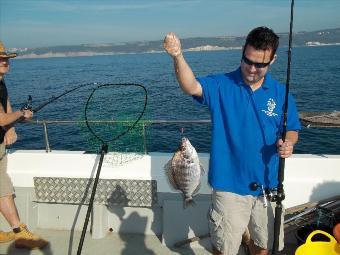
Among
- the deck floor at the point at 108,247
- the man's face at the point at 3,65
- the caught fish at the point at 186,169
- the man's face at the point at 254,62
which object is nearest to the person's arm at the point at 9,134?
the man's face at the point at 3,65

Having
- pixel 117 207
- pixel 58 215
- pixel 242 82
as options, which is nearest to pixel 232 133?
pixel 242 82

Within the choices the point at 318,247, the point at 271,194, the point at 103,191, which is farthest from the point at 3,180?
the point at 318,247

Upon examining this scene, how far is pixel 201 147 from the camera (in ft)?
59.3

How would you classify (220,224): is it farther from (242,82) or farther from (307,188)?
(307,188)

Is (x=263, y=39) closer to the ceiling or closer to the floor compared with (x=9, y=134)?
closer to the ceiling

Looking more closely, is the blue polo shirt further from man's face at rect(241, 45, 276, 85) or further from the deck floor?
the deck floor

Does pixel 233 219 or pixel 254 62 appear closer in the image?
pixel 254 62

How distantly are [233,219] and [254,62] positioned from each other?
139 centimetres

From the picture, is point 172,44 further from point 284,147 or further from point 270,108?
point 284,147

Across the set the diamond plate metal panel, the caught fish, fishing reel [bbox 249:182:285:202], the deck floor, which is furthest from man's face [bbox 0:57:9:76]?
fishing reel [bbox 249:182:285:202]

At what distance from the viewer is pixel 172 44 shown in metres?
2.65

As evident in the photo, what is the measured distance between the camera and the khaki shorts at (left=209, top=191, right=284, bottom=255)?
10.4 feet

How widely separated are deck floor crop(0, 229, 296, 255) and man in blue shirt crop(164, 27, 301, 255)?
1.59 metres

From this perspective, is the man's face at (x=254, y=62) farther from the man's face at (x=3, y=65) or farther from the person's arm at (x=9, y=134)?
the person's arm at (x=9, y=134)
